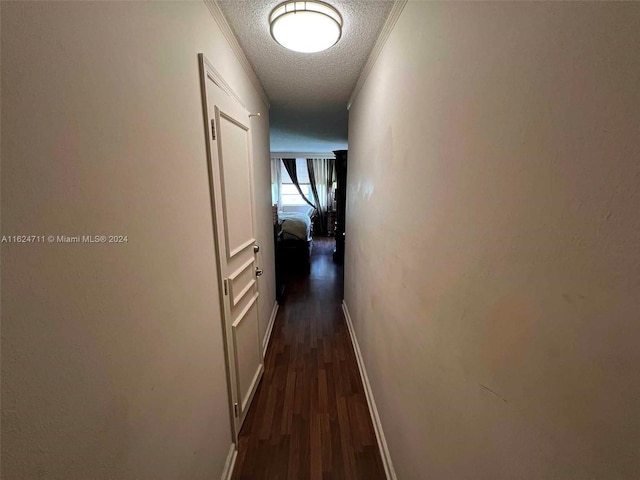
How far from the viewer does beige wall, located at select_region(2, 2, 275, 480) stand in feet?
1.38

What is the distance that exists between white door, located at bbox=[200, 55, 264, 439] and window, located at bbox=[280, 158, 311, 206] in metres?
6.17

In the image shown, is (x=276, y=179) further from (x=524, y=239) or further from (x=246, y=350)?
(x=524, y=239)

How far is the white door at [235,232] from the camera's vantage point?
1254 millimetres

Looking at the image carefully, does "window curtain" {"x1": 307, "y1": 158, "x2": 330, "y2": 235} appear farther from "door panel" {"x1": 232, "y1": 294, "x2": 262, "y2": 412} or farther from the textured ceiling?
"door panel" {"x1": 232, "y1": 294, "x2": 262, "y2": 412}

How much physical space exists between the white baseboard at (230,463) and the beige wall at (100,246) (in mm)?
376

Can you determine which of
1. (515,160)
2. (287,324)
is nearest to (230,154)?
(515,160)

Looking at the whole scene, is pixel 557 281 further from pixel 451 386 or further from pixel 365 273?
pixel 365 273

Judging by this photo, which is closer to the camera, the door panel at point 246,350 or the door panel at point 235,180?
the door panel at point 235,180

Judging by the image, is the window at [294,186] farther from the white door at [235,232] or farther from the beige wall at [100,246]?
the beige wall at [100,246]

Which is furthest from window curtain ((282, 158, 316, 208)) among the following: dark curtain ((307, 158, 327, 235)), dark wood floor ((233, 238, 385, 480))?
dark wood floor ((233, 238, 385, 480))

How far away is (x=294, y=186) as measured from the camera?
8.01 meters

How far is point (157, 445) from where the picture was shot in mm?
784

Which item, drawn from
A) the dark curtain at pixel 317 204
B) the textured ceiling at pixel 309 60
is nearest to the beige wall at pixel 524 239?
the textured ceiling at pixel 309 60

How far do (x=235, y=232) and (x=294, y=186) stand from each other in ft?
22.0
